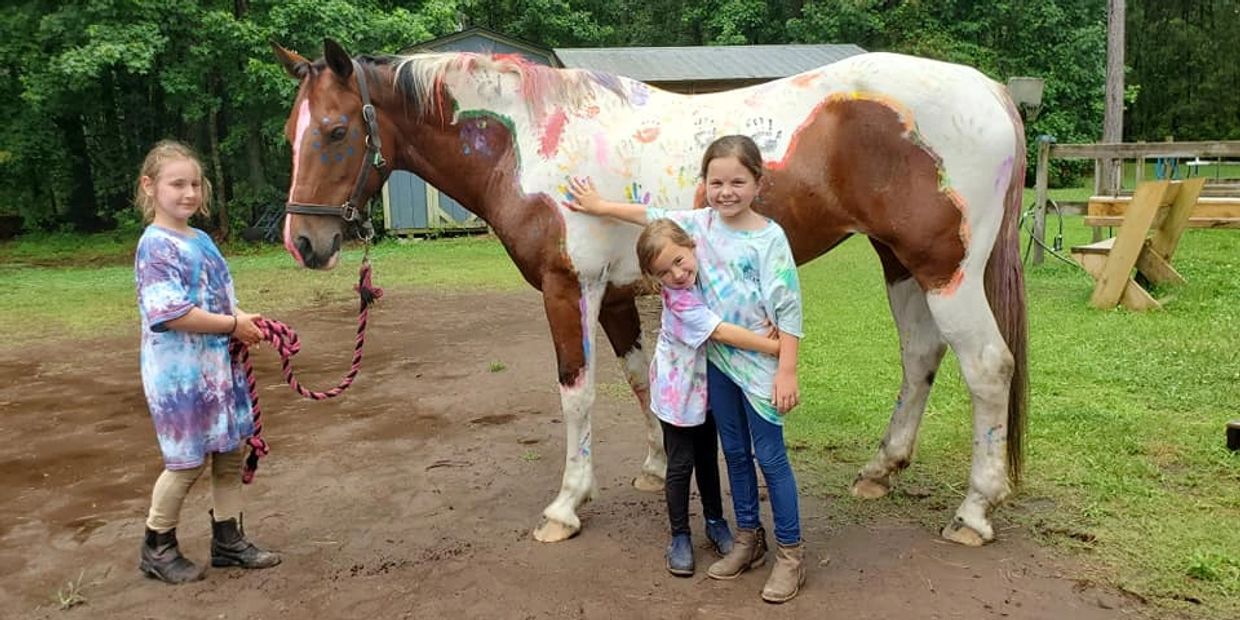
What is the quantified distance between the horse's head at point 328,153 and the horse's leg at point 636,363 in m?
1.24

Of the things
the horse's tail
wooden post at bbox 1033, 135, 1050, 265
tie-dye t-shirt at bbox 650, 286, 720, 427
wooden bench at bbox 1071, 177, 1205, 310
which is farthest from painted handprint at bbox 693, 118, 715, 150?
wooden post at bbox 1033, 135, 1050, 265

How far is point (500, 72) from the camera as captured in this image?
3.56 meters

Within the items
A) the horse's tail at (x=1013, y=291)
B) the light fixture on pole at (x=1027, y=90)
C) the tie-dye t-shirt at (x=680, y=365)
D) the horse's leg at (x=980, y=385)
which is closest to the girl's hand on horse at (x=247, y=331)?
the tie-dye t-shirt at (x=680, y=365)

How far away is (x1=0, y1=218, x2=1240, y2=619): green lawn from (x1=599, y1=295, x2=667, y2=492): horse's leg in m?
0.72

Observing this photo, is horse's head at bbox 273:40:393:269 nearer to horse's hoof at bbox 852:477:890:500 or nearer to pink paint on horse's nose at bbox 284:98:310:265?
pink paint on horse's nose at bbox 284:98:310:265

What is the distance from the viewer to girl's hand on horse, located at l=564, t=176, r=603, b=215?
323 cm

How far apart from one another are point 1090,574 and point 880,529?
0.77m

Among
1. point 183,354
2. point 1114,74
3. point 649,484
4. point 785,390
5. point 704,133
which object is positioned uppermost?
point 1114,74

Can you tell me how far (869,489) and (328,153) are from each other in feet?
9.17

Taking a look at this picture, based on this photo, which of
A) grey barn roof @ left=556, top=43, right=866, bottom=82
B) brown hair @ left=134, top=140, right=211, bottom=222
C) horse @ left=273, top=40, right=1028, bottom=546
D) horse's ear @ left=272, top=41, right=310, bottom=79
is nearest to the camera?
brown hair @ left=134, top=140, right=211, bottom=222

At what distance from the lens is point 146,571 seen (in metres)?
3.14

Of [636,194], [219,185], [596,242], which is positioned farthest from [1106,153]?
[219,185]

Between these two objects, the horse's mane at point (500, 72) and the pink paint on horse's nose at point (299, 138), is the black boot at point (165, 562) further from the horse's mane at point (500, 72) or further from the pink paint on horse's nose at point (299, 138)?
the horse's mane at point (500, 72)

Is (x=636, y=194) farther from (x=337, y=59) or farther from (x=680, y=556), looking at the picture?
(x=680, y=556)
